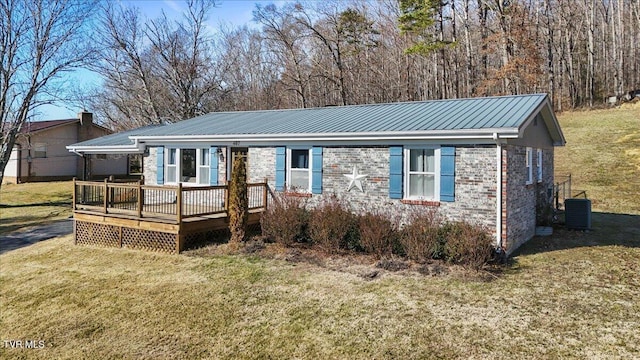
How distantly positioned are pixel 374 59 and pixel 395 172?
24356 mm

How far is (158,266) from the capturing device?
1026cm

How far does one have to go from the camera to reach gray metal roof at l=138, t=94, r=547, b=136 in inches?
402

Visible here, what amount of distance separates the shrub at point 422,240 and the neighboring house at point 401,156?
0.88 m

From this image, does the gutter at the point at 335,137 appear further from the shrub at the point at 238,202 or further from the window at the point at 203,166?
the shrub at the point at 238,202

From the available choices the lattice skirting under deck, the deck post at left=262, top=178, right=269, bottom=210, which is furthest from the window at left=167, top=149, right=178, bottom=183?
the deck post at left=262, top=178, right=269, bottom=210

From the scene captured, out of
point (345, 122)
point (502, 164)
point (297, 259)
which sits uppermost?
point (345, 122)

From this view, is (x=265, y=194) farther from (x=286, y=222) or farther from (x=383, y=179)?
(x=383, y=179)

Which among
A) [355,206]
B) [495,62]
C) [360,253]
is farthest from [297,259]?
[495,62]

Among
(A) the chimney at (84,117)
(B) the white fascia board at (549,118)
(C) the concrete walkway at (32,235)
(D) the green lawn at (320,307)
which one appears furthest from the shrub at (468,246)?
(A) the chimney at (84,117)

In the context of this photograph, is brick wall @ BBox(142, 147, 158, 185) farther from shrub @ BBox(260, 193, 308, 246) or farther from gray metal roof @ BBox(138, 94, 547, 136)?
shrub @ BBox(260, 193, 308, 246)

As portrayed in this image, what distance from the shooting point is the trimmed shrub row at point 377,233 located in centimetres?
897

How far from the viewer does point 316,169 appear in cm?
1227

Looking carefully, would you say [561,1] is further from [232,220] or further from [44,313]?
[44,313]

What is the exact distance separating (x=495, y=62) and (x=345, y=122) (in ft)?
92.6
